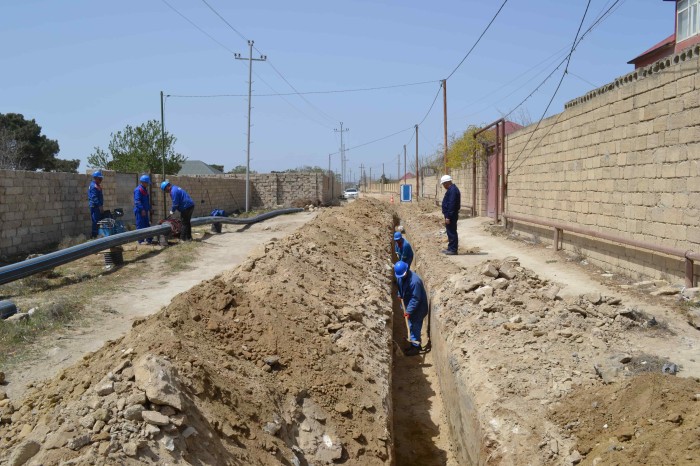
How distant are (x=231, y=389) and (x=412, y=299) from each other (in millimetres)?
4639

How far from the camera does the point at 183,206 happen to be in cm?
1298

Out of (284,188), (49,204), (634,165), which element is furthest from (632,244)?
(284,188)

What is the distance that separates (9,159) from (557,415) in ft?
94.1

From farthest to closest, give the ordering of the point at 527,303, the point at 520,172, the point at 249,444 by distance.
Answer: the point at 520,172 < the point at 527,303 < the point at 249,444

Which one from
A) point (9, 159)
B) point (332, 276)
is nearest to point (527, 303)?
point (332, 276)

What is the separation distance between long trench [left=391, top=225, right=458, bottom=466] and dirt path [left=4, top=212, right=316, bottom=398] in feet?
10.5

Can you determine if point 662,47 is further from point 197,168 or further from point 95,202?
point 197,168

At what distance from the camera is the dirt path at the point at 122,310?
193 inches

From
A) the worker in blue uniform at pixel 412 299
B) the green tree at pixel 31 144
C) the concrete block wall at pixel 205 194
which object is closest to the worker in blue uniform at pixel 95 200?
the concrete block wall at pixel 205 194

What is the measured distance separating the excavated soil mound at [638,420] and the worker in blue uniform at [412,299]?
12.8ft

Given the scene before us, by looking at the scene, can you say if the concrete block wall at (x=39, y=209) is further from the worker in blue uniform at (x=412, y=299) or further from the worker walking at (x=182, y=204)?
the worker in blue uniform at (x=412, y=299)

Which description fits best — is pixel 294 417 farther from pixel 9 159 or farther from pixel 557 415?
pixel 9 159

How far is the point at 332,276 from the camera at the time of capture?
8.42 m

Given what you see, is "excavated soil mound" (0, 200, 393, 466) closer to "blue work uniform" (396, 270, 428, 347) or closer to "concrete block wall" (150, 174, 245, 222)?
"blue work uniform" (396, 270, 428, 347)
